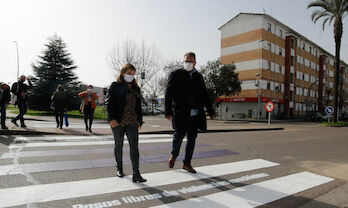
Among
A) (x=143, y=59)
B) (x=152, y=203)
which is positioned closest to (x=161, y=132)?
(x=152, y=203)

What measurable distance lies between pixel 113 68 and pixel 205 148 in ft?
87.7

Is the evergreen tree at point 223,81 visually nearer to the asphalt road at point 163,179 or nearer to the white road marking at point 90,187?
the asphalt road at point 163,179

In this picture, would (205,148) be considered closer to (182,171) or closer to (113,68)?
(182,171)

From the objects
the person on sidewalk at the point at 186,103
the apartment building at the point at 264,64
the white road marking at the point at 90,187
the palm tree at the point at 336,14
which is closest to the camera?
the white road marking at the point at 90,187

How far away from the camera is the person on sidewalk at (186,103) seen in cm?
393

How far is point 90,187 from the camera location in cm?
318

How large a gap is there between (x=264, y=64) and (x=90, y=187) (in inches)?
1448

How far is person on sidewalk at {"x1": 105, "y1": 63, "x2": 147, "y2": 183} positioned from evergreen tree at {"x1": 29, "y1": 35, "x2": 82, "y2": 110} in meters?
22.3

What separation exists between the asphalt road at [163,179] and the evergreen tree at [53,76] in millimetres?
19965

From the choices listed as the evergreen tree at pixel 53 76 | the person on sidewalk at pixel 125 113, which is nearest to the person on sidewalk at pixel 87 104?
the person on sidewalk at pixel 125 113

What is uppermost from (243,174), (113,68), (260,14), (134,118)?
(260,14)

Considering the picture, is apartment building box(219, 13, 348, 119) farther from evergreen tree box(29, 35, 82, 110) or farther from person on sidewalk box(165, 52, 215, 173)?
person on sidewalk box(165, 52, 215, 173)

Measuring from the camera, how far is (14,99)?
27.5 feet

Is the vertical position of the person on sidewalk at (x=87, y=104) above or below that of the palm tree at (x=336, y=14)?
below
